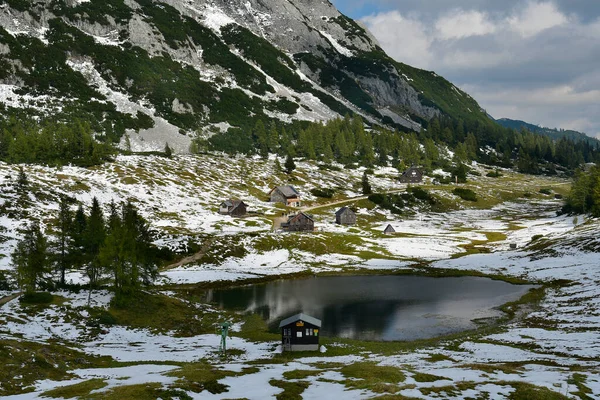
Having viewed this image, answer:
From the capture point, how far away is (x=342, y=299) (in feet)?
244

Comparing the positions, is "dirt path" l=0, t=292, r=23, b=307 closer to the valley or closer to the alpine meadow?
the alpine meadow

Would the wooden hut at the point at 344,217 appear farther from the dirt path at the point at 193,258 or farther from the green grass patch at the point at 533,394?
the green grass patch at the point at 533,394

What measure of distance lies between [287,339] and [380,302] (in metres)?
25.8

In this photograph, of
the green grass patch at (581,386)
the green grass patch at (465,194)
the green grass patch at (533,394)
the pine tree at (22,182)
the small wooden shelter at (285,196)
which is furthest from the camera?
the green grass patch at (465,194)

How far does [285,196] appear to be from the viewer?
15950 cm

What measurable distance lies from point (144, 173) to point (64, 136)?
35.0 meters

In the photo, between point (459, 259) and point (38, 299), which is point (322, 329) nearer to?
point (38, 299)

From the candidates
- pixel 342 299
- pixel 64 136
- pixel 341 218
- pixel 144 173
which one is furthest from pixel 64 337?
pixel 64 136

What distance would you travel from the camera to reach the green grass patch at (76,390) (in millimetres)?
30391

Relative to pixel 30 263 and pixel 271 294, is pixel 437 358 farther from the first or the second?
pixel 30 263

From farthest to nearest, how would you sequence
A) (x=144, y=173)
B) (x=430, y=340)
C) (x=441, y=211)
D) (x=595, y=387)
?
(x=441, y=211) < (x=144, y=173) < (x=430, y=340) < (x=595, y=387)

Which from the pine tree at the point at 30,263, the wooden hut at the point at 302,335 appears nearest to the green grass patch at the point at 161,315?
the pine tree at the point at 30,263

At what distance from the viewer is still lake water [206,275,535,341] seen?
195 feet

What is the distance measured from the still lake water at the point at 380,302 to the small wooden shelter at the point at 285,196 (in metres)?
69.3
